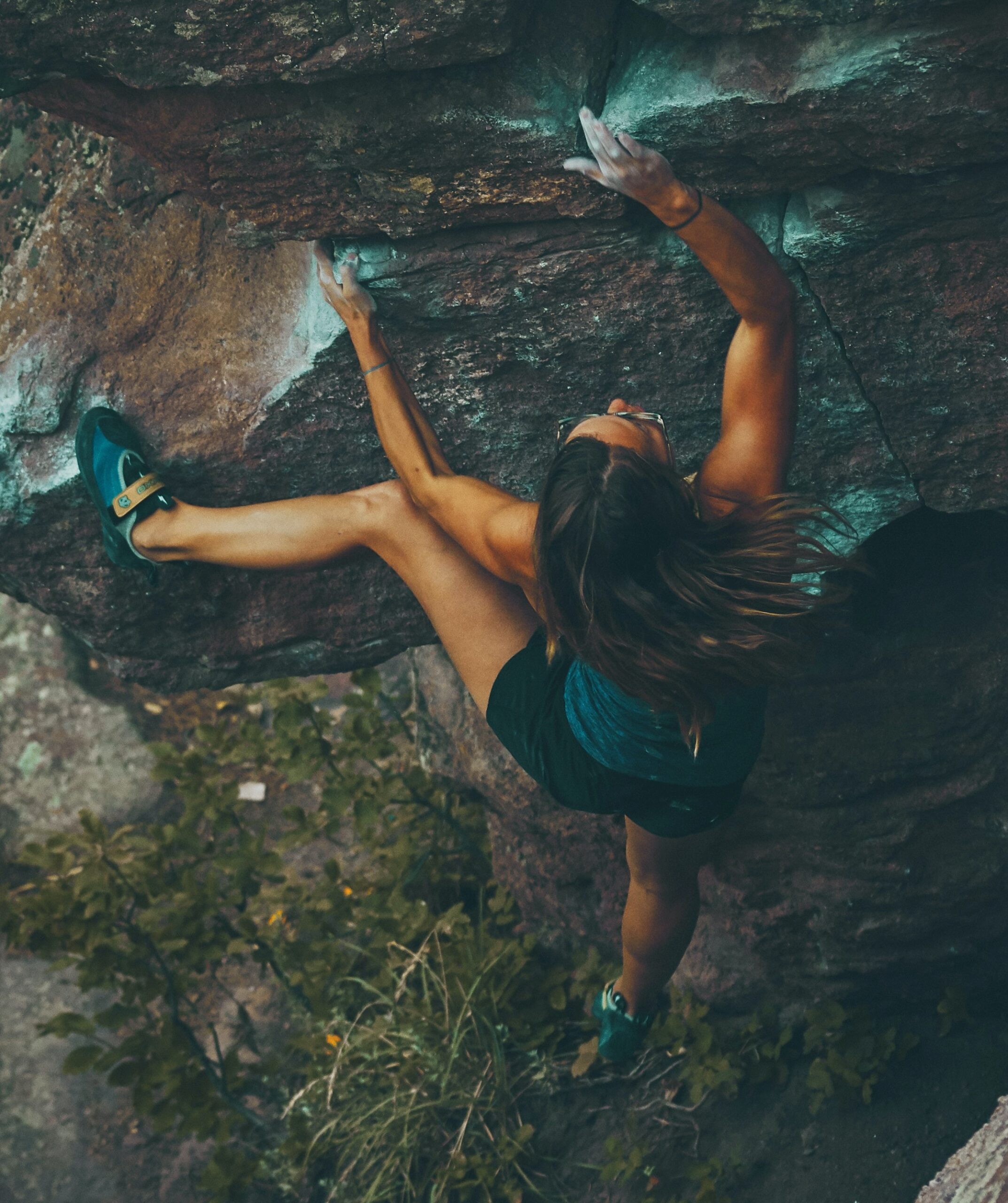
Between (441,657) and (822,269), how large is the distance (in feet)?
7.11

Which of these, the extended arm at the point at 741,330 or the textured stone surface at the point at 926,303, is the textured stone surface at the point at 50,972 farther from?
the textured stone surface at the point at 926,303

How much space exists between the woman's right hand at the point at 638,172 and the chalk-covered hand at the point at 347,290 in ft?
2.18

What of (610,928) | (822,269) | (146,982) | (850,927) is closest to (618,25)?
(822,269)

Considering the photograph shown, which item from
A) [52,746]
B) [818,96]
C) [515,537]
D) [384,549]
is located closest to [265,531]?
[384,549]

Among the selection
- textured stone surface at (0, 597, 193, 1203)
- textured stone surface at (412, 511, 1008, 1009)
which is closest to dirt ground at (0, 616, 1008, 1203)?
textured stone surface at (412, 511, 1008, 1009)

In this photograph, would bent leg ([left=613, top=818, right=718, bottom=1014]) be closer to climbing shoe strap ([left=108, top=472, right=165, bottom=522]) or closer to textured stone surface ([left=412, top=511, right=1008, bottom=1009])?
textured stone surface ([left=412, top=511, right=1008, bottom=1009])

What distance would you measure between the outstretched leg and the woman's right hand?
2.85ft

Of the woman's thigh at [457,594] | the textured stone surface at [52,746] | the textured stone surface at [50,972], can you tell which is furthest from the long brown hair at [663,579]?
the textured stone surface at [52,746]

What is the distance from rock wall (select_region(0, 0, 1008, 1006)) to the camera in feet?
6.50

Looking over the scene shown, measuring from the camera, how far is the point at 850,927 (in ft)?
9.59

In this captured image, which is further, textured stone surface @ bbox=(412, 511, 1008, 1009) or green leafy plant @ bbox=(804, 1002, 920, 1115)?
green leafy plant @ bbox=(804, 1002, 920, 1115)

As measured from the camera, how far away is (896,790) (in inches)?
112

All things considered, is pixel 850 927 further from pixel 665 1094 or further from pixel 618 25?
pixel 618 25

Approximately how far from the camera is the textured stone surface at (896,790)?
9.12 feet
